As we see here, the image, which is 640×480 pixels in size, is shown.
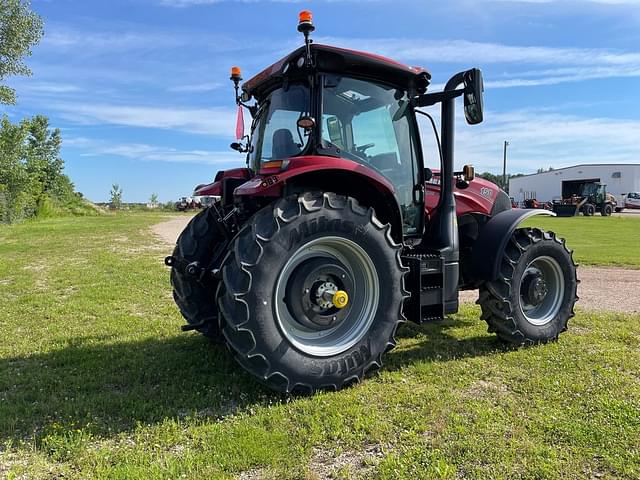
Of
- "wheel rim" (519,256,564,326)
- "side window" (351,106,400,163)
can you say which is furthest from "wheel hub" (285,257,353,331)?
"wheel rim" (519,256,564,326)

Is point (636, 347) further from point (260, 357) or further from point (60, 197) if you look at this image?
point (60, 197)

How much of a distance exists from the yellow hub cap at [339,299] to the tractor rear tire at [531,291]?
6.05ft

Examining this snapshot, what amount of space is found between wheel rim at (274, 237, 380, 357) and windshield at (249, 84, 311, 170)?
3.01ft

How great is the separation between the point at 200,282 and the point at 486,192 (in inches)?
129

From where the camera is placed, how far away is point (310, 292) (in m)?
3.85

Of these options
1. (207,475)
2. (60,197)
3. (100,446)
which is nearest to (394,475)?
(207,475)

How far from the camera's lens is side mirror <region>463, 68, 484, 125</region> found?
427 centimetres

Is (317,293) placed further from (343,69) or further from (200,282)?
(343,69)

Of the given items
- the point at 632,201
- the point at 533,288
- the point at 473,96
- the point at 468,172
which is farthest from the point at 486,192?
the point at 632,201

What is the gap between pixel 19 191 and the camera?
1085 inches

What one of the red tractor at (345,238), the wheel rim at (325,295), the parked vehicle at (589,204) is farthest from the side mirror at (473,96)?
the parked vehicle at (589,204)

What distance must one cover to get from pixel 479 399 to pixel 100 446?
2.65 m

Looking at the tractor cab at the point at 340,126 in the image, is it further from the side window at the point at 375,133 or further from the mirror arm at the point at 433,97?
the mirror arm at the point at 433,97

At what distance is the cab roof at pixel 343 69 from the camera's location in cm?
398
